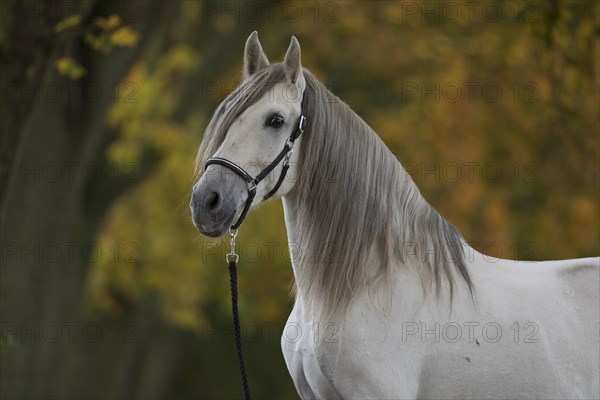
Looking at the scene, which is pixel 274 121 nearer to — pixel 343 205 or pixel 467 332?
pixel 343 205

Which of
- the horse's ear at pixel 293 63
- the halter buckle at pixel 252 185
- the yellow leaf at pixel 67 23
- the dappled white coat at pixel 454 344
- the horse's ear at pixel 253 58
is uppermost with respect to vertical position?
the yellow leaf at pixel 67 23

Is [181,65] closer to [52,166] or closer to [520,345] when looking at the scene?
[52,166]

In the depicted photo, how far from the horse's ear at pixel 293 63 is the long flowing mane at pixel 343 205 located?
0.07 m

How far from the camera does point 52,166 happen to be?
29.6 ft

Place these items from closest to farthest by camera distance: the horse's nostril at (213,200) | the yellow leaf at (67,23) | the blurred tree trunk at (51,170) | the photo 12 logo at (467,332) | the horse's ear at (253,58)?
the horse's nostril at (213,200)
the photo 12 logo at (467,332)
the horse's ear at (253,58)
the yellow leaf at (67,23)
the blurred tree trunk at (51,170)

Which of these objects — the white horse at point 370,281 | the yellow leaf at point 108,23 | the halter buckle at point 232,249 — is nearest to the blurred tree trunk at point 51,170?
the yellow leaf at point 108,23

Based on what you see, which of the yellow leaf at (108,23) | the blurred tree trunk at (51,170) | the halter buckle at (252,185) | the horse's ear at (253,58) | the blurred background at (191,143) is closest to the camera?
the halter buckle at (252,185)

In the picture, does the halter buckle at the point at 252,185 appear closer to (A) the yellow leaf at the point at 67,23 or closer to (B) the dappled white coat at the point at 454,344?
(B) the dappled white coat at the point at 454,344

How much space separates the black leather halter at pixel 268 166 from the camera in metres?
4.61

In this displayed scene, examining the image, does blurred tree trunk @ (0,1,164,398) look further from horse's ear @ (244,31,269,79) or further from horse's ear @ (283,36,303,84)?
horse's ear @ (283,36,303,84)

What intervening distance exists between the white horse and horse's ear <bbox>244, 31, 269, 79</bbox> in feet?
0.10

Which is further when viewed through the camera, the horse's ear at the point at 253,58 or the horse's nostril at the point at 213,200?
the horse's ear at the point at 253,58

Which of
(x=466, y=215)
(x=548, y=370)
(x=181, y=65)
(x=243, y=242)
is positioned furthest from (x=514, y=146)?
(x=548, y=370)

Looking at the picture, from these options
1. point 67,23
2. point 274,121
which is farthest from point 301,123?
point 67,23
